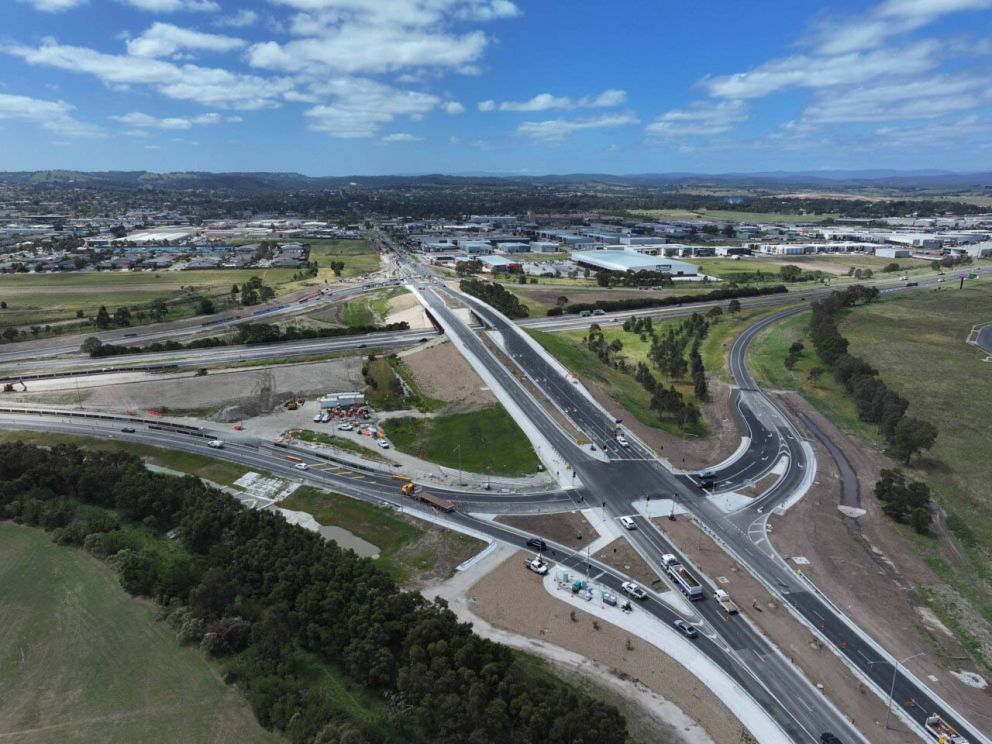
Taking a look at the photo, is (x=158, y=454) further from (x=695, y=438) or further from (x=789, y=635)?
(x=789, y=635)

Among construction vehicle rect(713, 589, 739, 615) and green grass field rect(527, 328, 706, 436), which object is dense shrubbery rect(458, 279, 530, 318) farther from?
construction vehicle rect(713, 589, 739, 615)

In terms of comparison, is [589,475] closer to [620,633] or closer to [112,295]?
[620,633]

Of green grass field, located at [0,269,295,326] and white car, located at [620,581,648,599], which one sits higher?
green grass field, located at [0,269,295,326]

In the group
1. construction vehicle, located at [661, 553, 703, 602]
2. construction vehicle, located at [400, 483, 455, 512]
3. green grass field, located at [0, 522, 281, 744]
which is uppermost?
construction vehicle, located at [400, 483, 455, 512]

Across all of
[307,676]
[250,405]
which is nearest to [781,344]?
[250,405]

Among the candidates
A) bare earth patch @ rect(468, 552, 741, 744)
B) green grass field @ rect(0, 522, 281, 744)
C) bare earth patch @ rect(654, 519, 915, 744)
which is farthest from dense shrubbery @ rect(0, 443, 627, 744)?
bare earth patch @ rect(654, 519, 915, 744)

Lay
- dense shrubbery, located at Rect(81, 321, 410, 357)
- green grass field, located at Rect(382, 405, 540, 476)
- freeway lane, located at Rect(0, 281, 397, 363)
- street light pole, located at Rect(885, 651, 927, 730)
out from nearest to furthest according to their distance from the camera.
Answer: street light pole, located at Rect(885, 651, 927, 730)
green grass field, located at Rect(382, 405, 540, 476)
dense shrubbery, located at Rect(81, 321, 410, 357)
freeway lane, located at Rect(0, 281, 397, 363)

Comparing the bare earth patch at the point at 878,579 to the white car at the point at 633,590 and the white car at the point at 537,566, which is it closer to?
the white car at the point at 633,590

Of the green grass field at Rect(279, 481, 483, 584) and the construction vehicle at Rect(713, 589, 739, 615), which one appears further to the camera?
the green grass field at Rect(279, 481, 483, 584)
